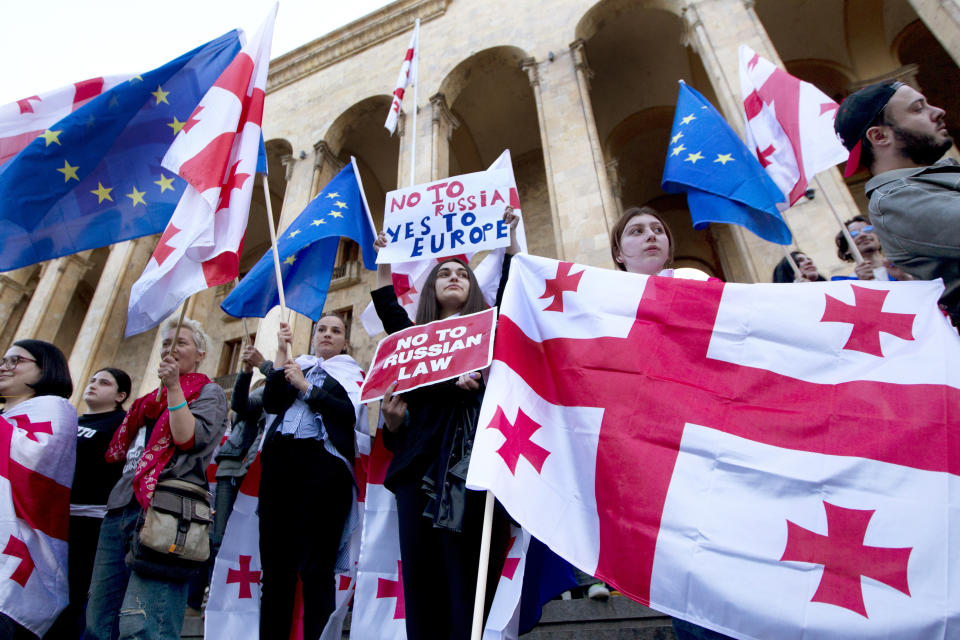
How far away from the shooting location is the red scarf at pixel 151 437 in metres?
2.66

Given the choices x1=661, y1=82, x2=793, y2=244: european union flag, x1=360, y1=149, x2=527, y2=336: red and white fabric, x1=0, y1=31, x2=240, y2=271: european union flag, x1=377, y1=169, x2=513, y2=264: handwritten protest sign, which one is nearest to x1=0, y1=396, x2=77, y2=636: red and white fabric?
x1=0, y1=31, x2=240, y2=271: european union flag

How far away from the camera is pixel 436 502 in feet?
6.94

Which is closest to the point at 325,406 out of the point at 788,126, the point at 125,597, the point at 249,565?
the point at 249,565

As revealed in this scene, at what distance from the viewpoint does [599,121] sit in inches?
502

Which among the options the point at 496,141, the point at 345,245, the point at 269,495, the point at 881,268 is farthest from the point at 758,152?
the point at 345,245

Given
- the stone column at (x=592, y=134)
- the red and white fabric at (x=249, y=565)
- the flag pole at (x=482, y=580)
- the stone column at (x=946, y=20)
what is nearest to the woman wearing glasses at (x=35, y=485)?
the red and white fabric at (x=249, y=565)

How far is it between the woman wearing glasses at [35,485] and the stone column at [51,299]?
39.0 feet

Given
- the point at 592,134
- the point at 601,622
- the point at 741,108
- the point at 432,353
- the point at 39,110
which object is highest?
the point at 592,134

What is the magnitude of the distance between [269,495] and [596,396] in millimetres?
1875

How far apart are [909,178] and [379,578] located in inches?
110

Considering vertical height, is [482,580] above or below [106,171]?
below

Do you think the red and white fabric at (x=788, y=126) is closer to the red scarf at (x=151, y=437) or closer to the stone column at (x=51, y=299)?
the red scarf at (x=151, y=437)

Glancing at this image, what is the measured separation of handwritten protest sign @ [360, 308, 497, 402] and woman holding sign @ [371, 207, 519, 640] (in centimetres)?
10

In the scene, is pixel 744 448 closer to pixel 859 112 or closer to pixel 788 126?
pixel 859 112
